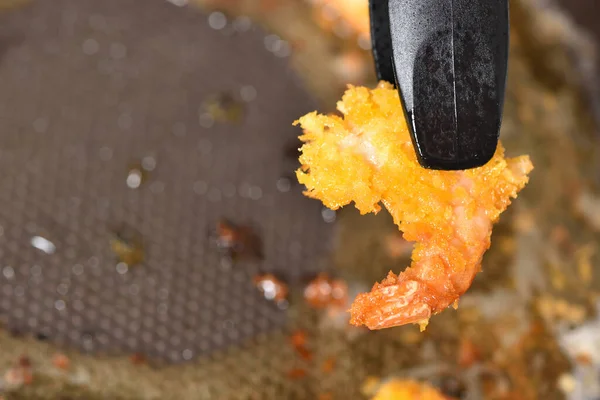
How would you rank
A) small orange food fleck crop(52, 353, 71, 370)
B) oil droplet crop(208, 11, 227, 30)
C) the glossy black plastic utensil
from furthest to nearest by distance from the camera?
oil droplet crop(208, 11, 227, 30)
small orange food fleck crop(52, 353, 71, 370)
the glossy black plastic utensil

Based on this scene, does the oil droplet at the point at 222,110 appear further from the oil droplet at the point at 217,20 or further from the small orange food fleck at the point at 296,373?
the small orange food fleck at the point at 296,373

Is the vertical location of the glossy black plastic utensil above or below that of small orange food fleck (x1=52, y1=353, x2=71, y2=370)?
above

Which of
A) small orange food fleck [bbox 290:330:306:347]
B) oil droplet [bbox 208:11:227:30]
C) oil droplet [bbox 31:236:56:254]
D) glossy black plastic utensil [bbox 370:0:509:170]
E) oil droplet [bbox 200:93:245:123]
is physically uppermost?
glossy black plastic utensil [bbox 370:0:509:170]

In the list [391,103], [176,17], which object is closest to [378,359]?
[391,103]

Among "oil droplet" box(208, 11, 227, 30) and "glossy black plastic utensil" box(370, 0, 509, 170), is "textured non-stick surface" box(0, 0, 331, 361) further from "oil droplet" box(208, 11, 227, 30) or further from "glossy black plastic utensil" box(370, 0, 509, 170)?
"glossy black plastic utensil" box(370, 0, 509, 170)

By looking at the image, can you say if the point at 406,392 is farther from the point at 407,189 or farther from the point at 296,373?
A: the point at 407,189

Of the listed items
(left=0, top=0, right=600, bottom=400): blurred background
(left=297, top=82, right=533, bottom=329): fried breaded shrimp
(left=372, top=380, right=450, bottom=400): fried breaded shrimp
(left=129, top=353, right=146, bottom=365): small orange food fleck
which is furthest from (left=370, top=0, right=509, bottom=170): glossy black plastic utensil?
(left=129, top=353, right=146, bottom=365): small orange food fleck

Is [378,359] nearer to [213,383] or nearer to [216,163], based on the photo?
[213,383]
